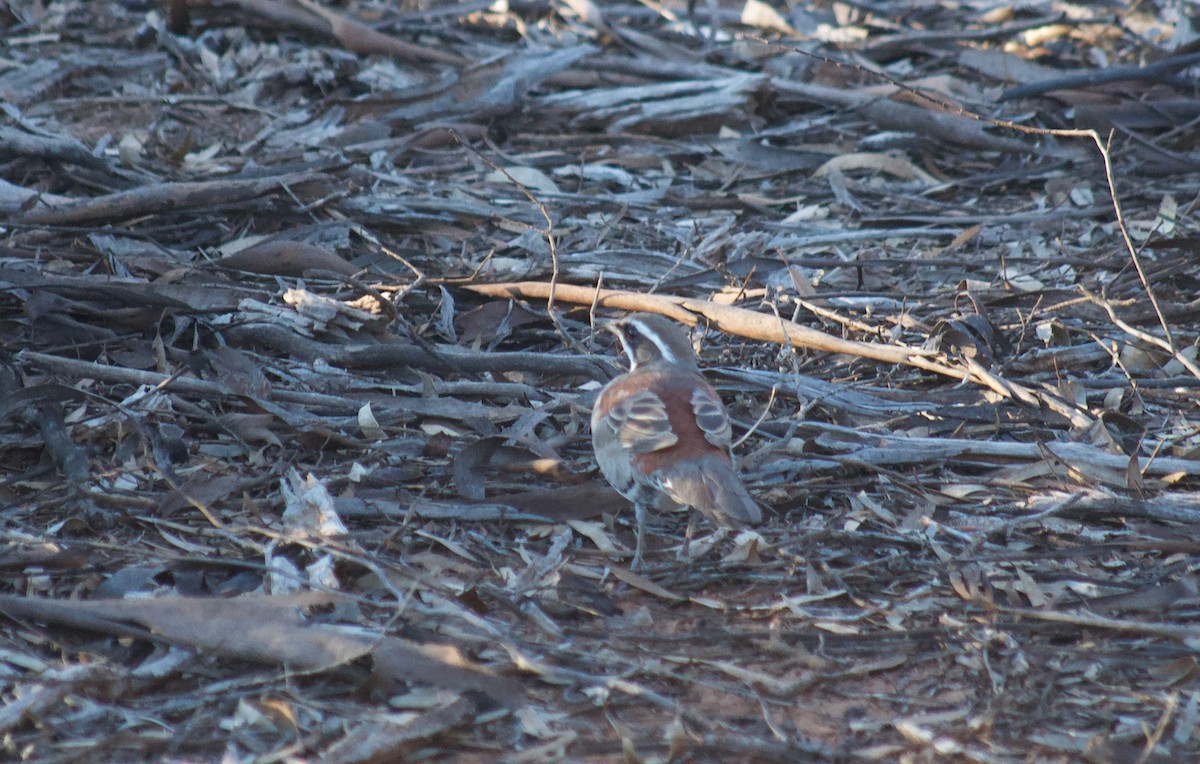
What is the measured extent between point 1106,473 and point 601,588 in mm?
2224

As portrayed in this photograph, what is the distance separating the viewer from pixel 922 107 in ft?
29.6

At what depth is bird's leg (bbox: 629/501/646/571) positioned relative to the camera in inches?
187

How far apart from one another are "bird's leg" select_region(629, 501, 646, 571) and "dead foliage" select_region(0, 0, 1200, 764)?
0.11m

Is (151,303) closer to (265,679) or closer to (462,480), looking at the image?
(462,480)

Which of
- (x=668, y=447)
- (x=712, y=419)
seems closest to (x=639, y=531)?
(x=668, y=447)

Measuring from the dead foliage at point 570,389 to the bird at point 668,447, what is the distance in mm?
191

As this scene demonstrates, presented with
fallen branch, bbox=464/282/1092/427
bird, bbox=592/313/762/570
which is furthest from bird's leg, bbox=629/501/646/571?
fallen branch, bbox=464/282/1092/427

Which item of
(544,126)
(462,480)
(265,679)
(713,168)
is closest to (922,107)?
(713,168)

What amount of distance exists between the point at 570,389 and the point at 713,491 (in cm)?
170

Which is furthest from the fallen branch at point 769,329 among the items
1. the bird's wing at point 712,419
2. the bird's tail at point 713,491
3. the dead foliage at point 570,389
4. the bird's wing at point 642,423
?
the bird's tail at point 713,491

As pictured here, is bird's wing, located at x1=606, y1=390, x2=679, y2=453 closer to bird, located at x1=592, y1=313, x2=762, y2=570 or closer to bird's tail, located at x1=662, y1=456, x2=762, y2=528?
bird, located at x1=592, y1=313, x2=762, y2=570

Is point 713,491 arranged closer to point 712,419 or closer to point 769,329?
point 712,419

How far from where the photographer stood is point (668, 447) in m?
4.96

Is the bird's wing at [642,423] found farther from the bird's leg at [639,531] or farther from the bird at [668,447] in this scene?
the bird's leg at [639,531]
